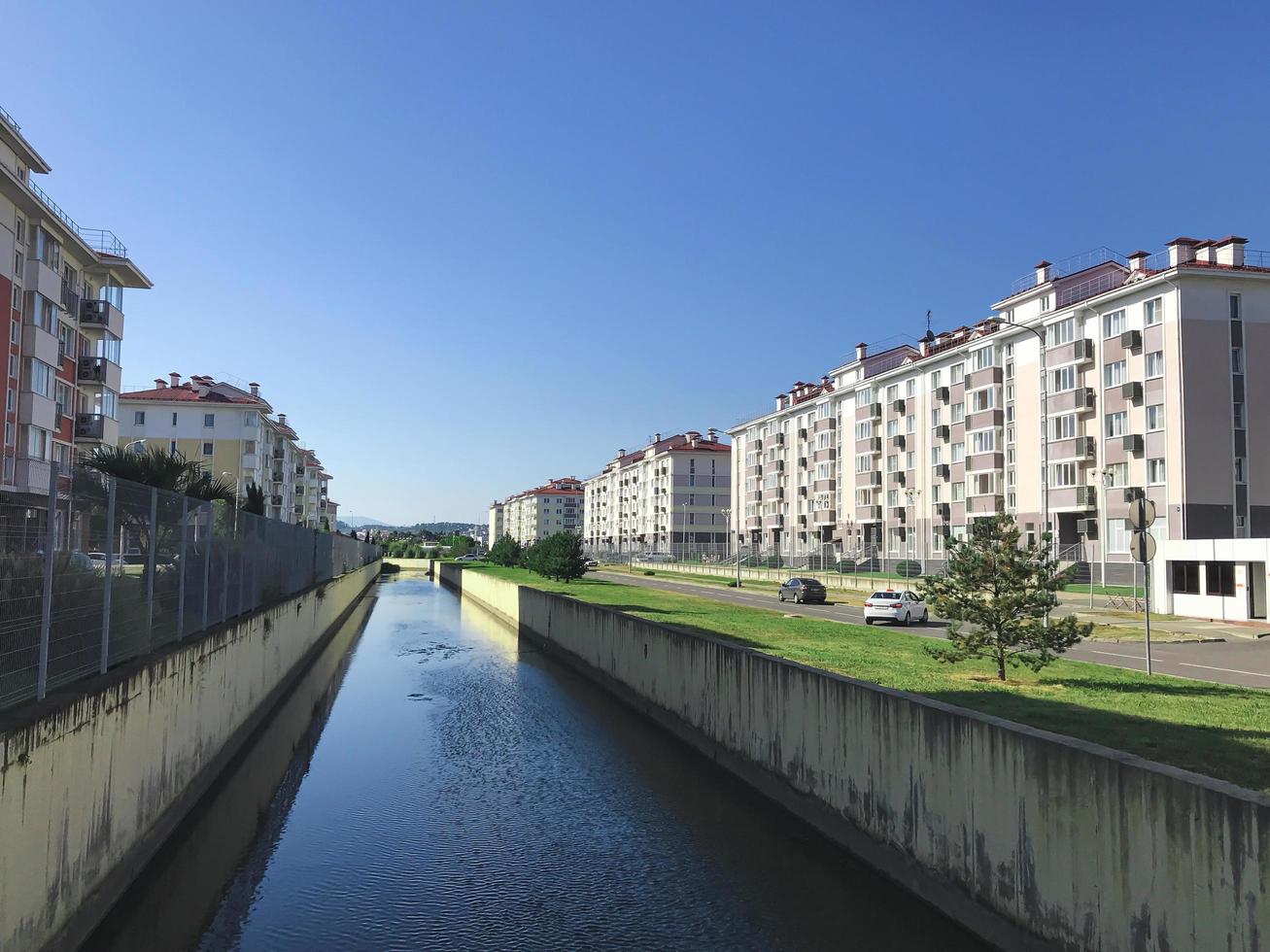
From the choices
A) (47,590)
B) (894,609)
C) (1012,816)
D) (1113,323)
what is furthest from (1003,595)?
(1113,323)

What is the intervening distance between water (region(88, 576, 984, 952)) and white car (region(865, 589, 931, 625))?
18115 mm

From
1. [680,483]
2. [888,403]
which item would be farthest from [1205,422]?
[680,483]

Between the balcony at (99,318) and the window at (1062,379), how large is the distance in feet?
173

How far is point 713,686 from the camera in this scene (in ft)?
49.0

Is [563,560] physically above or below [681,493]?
below

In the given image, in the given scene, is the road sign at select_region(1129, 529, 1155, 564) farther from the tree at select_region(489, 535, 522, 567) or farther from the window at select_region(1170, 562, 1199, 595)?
the tree at select_region(489, 535, 522, 567)

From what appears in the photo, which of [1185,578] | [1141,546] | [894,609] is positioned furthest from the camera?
[1185,578]

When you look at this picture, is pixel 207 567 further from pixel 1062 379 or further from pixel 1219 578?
pixel 1062 379

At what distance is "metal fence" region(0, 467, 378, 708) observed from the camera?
7078 millimetres

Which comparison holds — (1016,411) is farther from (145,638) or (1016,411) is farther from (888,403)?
(145,638)

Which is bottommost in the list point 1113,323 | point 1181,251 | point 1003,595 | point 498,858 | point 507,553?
point 498,858

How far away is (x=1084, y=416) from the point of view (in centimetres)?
5119

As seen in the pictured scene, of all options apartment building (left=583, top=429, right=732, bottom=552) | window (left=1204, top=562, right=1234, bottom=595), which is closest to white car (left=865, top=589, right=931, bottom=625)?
window (left=1204, top=562, right=1234, bottom=595)

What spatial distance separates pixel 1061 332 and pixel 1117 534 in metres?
12.1
